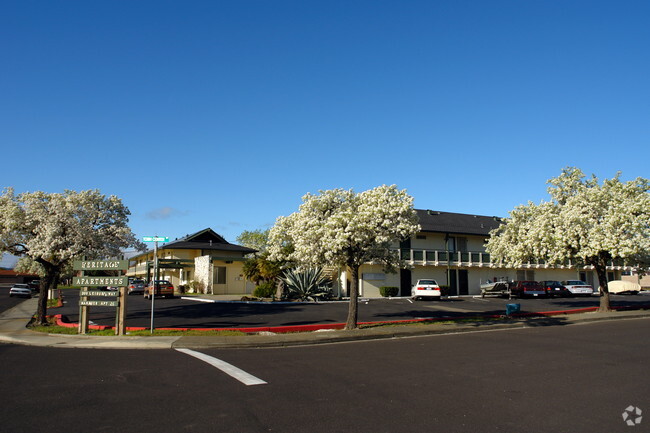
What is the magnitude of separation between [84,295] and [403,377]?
12532 millimetres

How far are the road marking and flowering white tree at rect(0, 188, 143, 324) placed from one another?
880 centimetres

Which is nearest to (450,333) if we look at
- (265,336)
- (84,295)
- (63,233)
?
(265,336)

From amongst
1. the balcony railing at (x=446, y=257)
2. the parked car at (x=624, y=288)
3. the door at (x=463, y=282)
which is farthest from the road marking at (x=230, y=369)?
the parked car at (x=624, y=288)

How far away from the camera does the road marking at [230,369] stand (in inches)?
335

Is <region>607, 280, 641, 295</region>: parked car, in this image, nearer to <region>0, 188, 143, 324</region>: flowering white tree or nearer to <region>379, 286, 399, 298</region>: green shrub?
<region>379, 286, 399, 298</region>: green shrub

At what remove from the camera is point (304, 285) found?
31891mm

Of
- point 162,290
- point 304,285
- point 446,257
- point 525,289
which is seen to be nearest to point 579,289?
point 525,289

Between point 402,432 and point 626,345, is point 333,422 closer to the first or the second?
point 402,432

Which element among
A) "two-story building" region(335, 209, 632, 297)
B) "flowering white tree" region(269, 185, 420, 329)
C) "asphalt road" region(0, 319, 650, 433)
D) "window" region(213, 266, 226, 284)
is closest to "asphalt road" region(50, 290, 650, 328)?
"flowering white tree" region(269, 185, 420, 329)

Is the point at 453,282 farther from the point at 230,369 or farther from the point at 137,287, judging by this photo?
the point at 230,369

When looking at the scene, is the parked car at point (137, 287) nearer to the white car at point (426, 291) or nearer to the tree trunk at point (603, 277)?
the white car at point (426, 291)

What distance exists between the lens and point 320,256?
54.9 ft

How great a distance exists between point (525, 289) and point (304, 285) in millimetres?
17003

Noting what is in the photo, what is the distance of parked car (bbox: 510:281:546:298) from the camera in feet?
120
